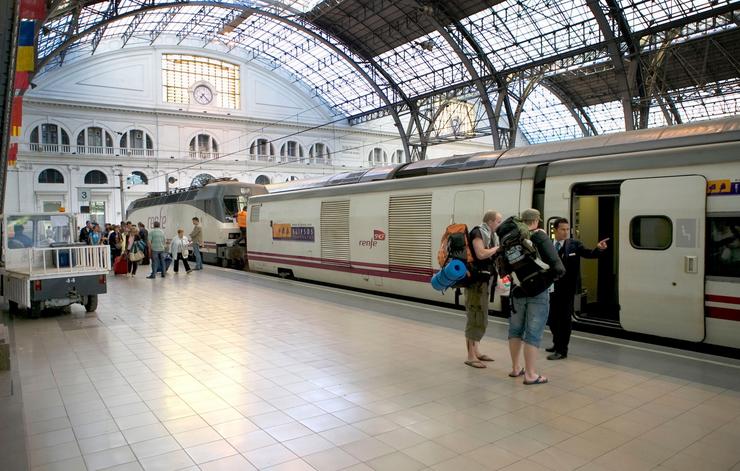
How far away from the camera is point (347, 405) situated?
5.12m

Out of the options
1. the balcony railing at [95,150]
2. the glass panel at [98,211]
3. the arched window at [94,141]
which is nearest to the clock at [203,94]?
the arched window at [94,141]

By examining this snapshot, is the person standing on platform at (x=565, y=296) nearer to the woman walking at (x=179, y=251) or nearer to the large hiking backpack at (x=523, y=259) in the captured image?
the large hiking backpack at (x=523, y=259)

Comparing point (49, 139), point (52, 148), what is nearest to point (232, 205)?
point (52, 148)

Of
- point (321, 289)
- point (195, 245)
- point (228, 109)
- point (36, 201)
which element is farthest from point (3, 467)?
point (228, 109)

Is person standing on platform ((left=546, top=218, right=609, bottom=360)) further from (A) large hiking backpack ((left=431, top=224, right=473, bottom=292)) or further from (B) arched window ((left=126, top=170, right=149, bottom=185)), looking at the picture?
(B) arched window ((left=126, top=170, right=149, bottom=185))

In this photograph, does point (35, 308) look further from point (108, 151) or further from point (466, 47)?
point (108, 151)

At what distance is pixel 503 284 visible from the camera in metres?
6.99

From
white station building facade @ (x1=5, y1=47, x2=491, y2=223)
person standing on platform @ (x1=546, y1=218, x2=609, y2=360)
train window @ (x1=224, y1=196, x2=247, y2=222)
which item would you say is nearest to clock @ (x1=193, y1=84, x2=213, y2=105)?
white station building facade @ (x1=5, y1=47, x2=491, y2=223)

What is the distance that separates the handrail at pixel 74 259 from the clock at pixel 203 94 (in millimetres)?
41542

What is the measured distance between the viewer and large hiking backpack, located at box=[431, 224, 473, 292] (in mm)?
6012

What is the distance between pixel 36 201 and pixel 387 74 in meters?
29.8

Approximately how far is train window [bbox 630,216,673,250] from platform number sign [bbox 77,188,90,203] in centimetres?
4174

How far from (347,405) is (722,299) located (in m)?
4.65

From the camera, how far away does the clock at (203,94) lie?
4862cm
